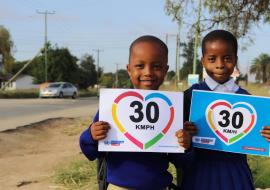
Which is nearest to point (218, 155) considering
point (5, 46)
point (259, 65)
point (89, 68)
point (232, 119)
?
point (232, 119)

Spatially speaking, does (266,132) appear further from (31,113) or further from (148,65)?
(31,113)

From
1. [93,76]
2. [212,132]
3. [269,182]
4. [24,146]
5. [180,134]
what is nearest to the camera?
[180,134]

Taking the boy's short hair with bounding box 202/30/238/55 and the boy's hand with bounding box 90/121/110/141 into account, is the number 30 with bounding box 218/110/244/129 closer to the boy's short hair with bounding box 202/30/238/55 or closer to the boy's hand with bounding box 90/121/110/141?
the boy's short hair with bounding box 202/30/238/55

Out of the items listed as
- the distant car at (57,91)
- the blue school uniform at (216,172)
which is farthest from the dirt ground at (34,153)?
the distant car at (57,91)

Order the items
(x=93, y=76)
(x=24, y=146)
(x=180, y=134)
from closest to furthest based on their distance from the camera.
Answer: (x=180, y=134)
(x=24, y=146)
(x=93, y=76)

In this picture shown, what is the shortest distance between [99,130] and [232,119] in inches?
33.4

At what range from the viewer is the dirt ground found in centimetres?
670

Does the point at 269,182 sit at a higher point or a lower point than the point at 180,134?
lower

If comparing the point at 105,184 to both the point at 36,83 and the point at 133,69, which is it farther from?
the point at 36,83

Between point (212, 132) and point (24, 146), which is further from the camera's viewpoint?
point (24, 146)

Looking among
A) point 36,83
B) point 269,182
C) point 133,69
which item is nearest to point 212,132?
point 133,69

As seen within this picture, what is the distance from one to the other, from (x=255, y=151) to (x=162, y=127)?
64 cm

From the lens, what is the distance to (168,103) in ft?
9.16

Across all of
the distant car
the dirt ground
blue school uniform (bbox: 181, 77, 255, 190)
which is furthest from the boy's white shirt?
the distant car
